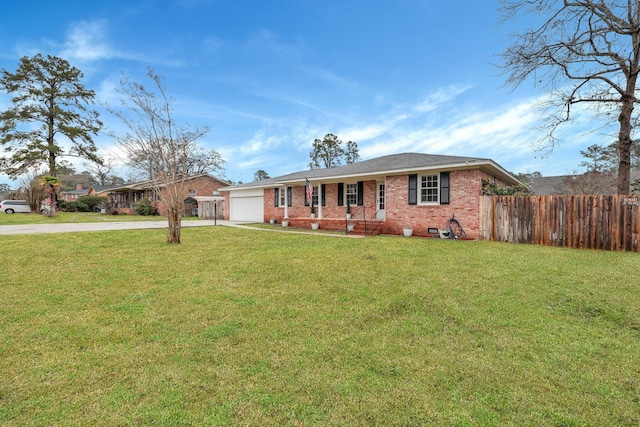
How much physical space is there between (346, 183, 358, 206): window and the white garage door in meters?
8.34

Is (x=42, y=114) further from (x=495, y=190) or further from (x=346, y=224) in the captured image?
(x=495, y=190)

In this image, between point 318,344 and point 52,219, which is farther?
point 52,219

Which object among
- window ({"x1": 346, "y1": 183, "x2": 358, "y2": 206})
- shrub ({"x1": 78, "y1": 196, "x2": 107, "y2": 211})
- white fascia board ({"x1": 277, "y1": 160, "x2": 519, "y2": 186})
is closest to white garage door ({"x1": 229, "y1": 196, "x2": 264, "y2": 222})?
white fascia board ({"x1": 277, "y1": 160, "x2": 519, "y2": 186})

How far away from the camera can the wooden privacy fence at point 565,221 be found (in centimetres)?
909

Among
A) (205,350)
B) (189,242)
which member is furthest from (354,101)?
(205,350)

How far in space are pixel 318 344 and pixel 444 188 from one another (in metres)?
10.9

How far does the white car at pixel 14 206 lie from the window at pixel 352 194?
109ft

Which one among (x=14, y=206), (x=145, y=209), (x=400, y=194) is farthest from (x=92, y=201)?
(x=400, y=194)

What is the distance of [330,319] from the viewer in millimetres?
4020

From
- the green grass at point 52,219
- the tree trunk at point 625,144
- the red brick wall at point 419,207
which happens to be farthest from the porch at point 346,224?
the green grass at point 52,219

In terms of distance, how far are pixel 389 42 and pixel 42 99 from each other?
111 ft

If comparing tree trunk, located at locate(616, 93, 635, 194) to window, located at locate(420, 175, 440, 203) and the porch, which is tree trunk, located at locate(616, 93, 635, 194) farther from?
the porch

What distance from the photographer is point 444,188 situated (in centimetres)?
1246

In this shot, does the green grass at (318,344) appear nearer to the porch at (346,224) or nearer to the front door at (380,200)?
the porch at (346,224)
